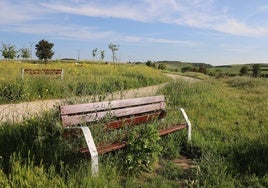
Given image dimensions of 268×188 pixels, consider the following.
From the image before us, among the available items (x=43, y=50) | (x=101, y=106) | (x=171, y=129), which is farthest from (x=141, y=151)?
(x=43, y=50)

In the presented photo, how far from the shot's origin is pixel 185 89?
13.8m

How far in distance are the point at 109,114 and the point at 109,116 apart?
4 centimetres

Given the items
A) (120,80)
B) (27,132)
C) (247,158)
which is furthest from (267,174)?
(120,80)

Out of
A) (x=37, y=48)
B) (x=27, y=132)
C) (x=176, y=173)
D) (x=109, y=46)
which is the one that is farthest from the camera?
(x=37, y=48)

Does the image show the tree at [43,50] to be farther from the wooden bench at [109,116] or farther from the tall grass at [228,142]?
the wooden bench at [109,116]

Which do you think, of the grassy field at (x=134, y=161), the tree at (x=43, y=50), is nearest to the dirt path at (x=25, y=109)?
the grassy field at (x=134, y=161)

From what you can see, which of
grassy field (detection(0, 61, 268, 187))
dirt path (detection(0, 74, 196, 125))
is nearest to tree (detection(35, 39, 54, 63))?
dirt path (detection(0, 74, 196, 125))

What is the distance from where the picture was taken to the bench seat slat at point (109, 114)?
16.1 ft

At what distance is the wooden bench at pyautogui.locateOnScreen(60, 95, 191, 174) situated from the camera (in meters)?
4.48

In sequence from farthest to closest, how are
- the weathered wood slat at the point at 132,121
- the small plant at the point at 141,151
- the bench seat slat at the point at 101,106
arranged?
the weathered wood slat at the point at 132,121
the bench seat slat at the point at 101,106
the small plant at the point at 141,151

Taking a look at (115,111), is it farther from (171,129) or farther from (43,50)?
(43,50)

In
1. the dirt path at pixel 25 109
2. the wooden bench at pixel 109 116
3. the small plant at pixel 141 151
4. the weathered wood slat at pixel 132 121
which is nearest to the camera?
the wooden bench at pixel 109 116

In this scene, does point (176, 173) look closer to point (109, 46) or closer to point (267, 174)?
point (267, 174)

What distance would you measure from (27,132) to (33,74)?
11.1 m
